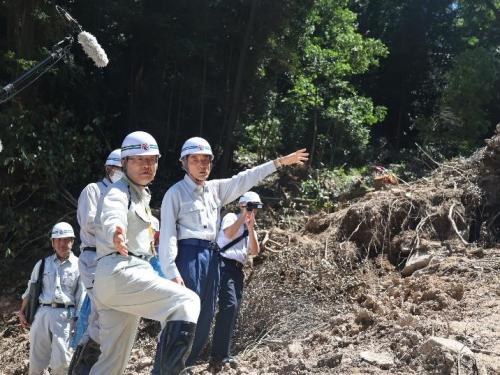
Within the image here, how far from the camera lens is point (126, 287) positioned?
3.93 meters

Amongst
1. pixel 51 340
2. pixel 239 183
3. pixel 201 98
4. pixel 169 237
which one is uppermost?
pixel 201 98

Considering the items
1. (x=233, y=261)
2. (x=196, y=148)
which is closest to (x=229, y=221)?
(x=233, y=261)

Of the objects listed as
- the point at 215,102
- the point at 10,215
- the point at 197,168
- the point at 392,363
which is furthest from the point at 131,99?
the point at 392,363

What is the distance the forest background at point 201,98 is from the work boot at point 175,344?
278 inches

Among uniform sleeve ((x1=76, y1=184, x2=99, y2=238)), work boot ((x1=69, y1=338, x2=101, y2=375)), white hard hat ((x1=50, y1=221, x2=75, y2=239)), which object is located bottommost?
work boot ((x1=69, y1=338, x2=101, y2=375))

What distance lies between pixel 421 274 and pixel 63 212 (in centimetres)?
691

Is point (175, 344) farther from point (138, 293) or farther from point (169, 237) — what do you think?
point (169, 237)

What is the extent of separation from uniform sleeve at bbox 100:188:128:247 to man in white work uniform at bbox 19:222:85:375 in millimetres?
2639

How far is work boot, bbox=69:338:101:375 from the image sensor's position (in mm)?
4527

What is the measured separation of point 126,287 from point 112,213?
45 cm

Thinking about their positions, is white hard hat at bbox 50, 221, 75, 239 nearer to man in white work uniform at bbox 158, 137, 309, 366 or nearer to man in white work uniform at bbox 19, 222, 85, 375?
man in white work uniform at bbox 19, 222, 85, 375

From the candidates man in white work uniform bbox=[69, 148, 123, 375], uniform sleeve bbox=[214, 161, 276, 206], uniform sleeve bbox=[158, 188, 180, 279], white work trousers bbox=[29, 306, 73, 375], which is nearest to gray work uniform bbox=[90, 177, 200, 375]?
uniform sleeve bbox=[158, 188, 180, 279]

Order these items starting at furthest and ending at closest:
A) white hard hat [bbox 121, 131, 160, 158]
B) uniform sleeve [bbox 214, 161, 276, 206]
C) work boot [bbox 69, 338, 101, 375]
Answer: uniform sleeve [bbox 214, 161, 276, 206]
work boot [bbox 69, 338, 101, 375]
white hard hat [bbox 121, 131, 160, 158]

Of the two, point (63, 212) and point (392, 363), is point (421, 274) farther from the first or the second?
point (63, 212)
